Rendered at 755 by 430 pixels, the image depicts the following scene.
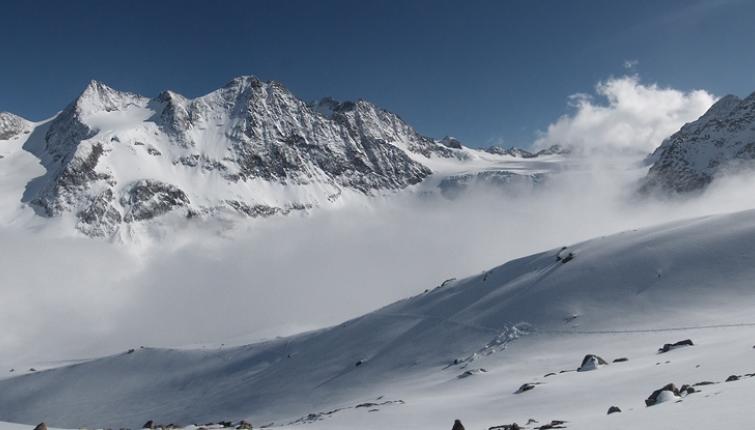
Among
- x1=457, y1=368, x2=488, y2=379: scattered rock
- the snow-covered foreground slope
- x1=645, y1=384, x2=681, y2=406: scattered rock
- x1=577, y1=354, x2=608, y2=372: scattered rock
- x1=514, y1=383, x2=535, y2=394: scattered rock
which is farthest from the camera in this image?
x1=457, y1=368, x2=488, y2=379: scattered rock

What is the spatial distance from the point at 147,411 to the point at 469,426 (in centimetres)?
5474

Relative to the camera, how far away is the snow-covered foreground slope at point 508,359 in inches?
979

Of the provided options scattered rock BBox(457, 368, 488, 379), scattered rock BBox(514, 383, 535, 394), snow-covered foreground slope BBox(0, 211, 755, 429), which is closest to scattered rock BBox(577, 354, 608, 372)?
snow-covered foreground slope BBox(0, 211, 755, 429)

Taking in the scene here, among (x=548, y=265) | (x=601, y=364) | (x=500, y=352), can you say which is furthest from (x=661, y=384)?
(x=548, y=265)

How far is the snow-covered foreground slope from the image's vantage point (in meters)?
24.9

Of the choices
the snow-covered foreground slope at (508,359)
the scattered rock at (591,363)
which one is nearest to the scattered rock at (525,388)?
the snow-covered foreground slope at (508,359)

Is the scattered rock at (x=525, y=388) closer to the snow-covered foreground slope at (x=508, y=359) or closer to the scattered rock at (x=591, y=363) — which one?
the snow-covered foreground slope at (x=508, y=359)

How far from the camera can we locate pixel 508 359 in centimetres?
4531

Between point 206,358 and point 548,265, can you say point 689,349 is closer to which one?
point 548,265

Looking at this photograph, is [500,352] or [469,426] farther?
[500,352]

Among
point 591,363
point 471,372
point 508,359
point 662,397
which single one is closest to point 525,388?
point 591,363

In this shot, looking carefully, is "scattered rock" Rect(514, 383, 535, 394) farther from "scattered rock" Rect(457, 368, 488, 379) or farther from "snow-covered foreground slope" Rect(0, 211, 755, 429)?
"scattered rock" Rect(457, 368, 488, 379)

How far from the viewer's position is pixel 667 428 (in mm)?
12180

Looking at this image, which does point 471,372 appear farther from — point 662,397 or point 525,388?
point 662,397
